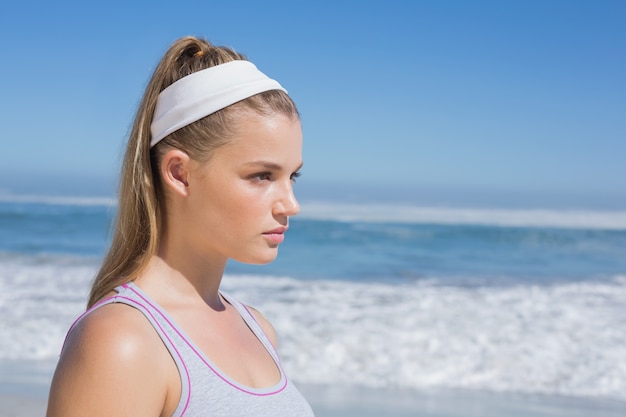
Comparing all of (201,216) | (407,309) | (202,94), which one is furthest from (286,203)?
(407,309)

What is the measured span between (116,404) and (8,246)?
58.9 feet

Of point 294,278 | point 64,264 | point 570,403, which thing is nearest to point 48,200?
point 64,264

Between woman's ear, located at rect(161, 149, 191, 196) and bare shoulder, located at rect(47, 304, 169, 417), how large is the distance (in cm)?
33

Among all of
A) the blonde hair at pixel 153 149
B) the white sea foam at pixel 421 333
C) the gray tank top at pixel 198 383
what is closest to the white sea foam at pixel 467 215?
the white sea foam at pixel 421 333

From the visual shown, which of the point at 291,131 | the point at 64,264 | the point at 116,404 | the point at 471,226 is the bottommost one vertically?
the point at 471,226

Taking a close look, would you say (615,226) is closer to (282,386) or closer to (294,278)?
(294,278)

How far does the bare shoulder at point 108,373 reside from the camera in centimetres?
125

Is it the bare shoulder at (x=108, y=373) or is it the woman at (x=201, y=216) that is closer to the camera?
the bare shoulder at (x=108, y=373)

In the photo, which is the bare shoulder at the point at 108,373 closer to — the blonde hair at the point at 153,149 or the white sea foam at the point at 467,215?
the blonde hair at the point at 153,149

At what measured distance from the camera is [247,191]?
151 centimetres

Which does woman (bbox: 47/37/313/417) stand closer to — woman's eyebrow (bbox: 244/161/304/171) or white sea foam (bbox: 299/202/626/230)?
A: woman's eyebrow (bbox: 244/161/304/171)

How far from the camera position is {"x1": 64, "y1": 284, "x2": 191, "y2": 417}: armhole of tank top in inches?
53.3

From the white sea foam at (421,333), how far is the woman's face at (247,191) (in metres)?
4.56

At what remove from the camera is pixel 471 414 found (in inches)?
205
